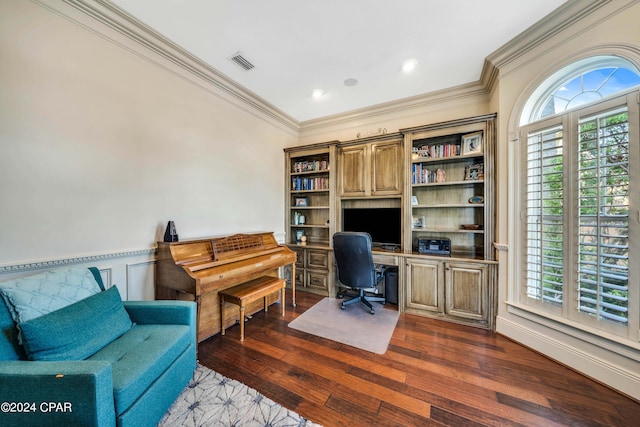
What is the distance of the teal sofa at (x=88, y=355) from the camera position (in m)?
1.01

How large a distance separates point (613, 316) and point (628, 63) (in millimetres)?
1915

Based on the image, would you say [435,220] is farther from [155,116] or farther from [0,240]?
[0,240]

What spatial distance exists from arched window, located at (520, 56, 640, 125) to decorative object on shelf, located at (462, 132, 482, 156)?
47 centimetres

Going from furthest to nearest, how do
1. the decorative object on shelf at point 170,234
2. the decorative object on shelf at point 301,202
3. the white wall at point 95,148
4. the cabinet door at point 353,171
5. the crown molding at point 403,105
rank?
1. the decorative object on shelf at point 301,202
2. the cabinet door at point 353,171
3. the crown molding at point 403,105
4. the decorative object on shelf at point 170,234
5. the white wall at point 95,148

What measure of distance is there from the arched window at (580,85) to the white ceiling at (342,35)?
1.89ft

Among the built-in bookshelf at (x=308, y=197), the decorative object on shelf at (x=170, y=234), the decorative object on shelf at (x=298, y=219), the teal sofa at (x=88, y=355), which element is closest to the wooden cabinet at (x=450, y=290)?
the built-in bookshelf at (x=308, y=197)

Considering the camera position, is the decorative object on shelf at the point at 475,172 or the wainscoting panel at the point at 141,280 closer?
the wainscoting panel at the point at 141,280

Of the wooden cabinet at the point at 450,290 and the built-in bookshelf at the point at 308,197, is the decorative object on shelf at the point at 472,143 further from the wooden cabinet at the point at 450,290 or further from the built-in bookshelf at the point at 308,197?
the built-in bookshelf at the point at 308,197

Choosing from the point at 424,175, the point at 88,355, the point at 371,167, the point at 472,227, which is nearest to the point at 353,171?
the point at 371,167

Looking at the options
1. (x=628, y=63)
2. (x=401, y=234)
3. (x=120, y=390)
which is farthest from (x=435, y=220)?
(x=120, y=390)

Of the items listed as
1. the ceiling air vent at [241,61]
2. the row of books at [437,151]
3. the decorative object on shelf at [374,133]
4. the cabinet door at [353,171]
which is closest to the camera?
the ceiling air vent at [241,61]

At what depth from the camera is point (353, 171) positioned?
12.1 ft

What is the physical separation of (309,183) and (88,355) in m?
3.29

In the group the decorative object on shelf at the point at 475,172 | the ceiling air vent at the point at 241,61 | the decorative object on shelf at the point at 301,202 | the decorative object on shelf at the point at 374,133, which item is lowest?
the decorative object on shelf at the point at 301,202
